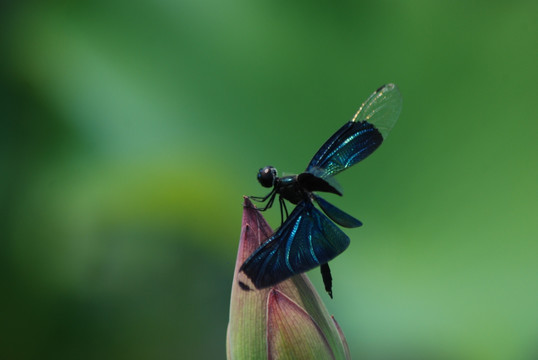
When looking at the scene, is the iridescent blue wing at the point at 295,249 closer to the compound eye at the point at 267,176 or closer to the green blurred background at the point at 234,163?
the compound eye at the point at 267,176

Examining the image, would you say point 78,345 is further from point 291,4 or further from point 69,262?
point 291,4

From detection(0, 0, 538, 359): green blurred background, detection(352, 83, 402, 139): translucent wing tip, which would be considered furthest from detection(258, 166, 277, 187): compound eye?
detection(0, 0, 538, 359): green blurred background

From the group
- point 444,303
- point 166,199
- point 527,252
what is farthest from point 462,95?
point 166,199

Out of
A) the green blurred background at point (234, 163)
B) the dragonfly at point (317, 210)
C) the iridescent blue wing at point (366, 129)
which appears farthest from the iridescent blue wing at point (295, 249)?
the green blurred background at point (234, 163)

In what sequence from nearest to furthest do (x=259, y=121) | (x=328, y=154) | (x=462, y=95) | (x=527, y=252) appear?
(x=328, y=154) → (x=527, y=252) → (x=462, y=95) → (x=259, y=121)

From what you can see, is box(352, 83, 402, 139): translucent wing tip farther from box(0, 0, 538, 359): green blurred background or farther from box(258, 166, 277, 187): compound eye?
box(0, 0, 538, 359): green blurred background

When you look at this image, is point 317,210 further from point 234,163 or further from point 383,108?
point 234,163
